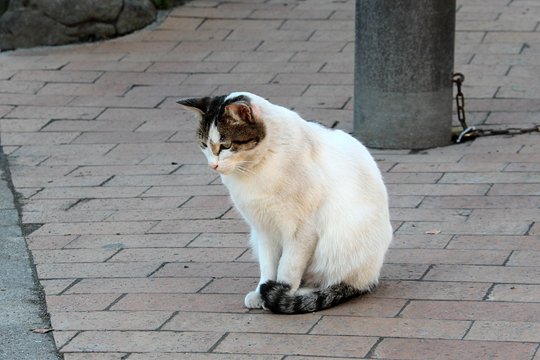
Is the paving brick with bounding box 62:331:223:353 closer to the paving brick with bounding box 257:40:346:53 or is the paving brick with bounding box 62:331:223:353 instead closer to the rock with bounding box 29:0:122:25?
the paving brick with bounding box 257:40:346:53

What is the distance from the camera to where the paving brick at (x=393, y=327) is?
4254 mm


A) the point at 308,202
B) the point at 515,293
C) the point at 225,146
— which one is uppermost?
the point at 225,146

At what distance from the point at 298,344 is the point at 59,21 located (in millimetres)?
5212

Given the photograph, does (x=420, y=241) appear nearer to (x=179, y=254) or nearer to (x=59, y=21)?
(x=179, y=254)

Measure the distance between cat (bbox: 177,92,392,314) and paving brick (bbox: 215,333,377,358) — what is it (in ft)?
0.72

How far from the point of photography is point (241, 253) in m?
5.27

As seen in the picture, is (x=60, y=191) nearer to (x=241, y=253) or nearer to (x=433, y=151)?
(x=241, y=253)

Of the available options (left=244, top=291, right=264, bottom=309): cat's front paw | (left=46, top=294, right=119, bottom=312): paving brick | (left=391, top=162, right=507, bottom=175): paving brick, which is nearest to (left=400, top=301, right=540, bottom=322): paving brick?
(left=244, top=291, right=264, bottom=309): cat's front paw

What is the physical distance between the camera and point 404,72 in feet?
21.9

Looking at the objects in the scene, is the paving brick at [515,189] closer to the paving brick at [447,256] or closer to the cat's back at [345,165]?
the paving brick at [447,256]

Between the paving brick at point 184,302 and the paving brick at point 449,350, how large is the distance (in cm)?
71

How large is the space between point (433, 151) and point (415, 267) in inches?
76.2

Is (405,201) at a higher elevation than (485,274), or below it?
below

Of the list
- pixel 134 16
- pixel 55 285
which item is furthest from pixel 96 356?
pixel 134 16
